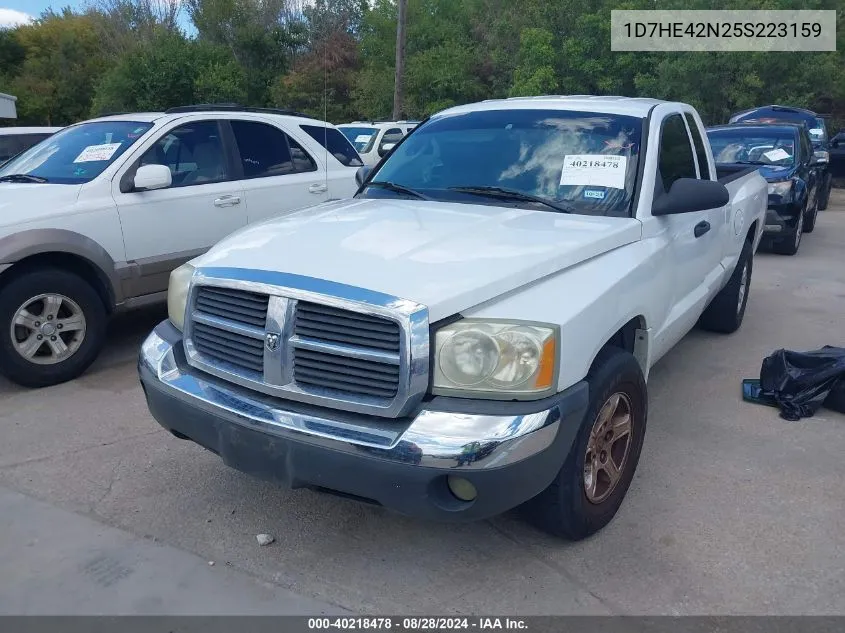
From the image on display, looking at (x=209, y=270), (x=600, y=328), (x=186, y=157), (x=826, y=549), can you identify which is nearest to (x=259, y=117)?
(x=186, y=157)

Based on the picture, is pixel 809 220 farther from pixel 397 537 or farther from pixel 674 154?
pixel 397 537

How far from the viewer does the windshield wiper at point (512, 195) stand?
3668 mm

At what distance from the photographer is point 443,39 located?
111 feet

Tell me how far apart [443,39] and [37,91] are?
2499 centimetres

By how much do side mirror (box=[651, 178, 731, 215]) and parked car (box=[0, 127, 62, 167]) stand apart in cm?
799

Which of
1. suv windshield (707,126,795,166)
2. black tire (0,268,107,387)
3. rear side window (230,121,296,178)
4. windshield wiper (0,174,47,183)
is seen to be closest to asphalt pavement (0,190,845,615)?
black tire (0,268,107,387)

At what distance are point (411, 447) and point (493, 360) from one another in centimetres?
42

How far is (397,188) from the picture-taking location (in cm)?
418

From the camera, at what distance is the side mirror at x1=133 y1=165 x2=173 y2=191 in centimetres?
520

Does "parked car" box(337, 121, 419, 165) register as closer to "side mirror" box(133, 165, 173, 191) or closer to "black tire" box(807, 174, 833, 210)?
"black tire" box(807, 174, 833, 210)

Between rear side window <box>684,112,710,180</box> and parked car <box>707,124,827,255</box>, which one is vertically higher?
rear side window <box>684,112,710,180</box>

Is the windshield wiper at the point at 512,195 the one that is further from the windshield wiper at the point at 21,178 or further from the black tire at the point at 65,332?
the windshield wiper at the point at 21,178

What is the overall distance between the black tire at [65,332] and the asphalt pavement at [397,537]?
0.40 metres
